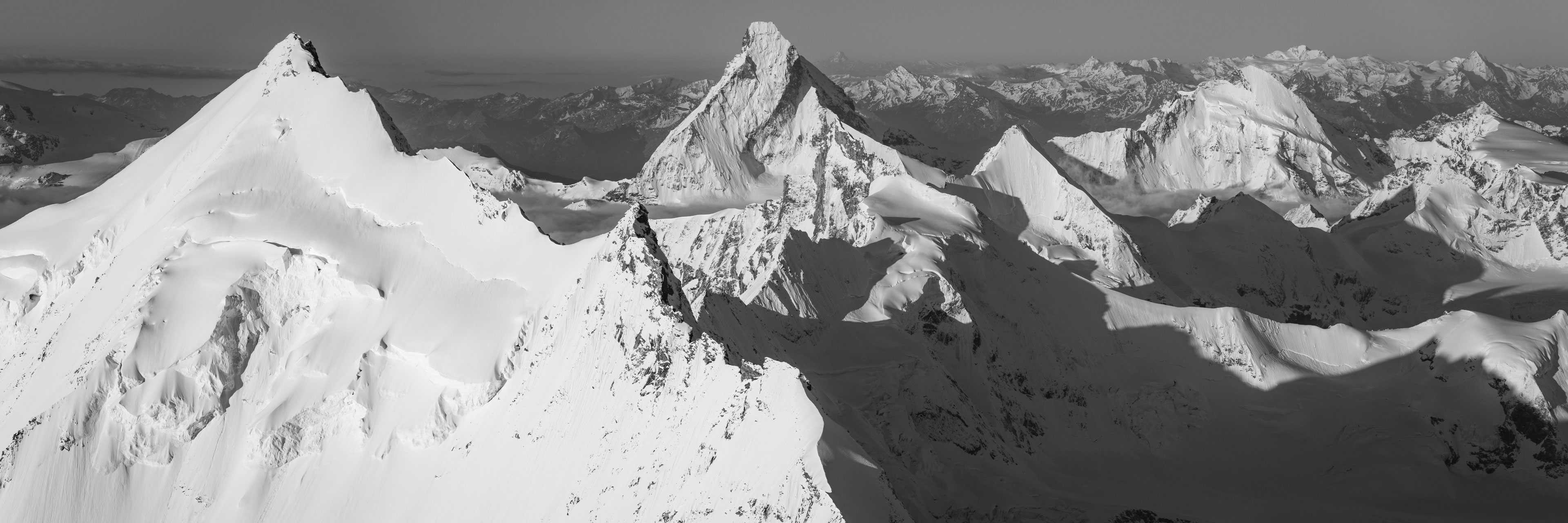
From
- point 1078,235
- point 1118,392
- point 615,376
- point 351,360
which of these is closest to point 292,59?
point 351,360

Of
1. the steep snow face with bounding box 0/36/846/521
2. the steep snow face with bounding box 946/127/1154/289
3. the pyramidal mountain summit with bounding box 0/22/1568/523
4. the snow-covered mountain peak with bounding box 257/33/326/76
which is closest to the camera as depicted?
the steep snow face with bounding box 0/36/846/521

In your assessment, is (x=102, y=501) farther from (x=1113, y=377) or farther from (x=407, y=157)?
(x=1113, y=377)

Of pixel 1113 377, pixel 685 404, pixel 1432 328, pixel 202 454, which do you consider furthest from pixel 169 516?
pixel 1432 328

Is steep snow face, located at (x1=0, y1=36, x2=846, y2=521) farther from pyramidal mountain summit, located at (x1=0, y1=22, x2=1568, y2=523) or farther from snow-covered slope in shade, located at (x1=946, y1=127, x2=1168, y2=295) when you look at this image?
snow-covered slope in shade, located at (x1=946, y1=127, x2=1168, y2=295)

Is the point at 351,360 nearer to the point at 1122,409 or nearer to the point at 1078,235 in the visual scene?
the point at 1122,409

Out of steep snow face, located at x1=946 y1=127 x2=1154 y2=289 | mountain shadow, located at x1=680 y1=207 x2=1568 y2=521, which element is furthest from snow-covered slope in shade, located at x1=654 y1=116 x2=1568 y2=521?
steep snow face, located at x1=946 y1=127 x2=1154 y2=289
